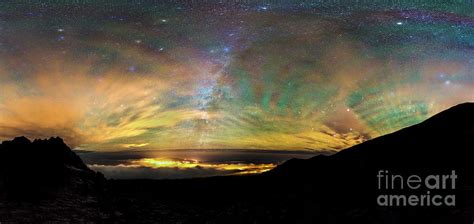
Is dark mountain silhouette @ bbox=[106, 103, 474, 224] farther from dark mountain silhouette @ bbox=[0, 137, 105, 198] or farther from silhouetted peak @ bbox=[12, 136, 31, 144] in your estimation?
silhouetted peak @ bbox=[12, 136, 31, 144]

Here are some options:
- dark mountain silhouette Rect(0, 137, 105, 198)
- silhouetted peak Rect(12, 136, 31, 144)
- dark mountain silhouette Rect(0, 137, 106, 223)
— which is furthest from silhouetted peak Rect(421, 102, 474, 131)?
silhouetted peak Rect(12, 136, 31, 144)

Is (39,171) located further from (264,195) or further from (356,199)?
(356,199)

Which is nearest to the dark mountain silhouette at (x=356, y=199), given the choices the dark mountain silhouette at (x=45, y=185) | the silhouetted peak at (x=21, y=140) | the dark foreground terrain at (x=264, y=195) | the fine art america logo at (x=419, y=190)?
the dark foreground terrain at (x=264, y=195)

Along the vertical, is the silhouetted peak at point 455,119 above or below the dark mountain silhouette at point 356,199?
above

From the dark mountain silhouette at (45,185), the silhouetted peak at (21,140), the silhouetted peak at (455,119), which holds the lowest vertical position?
the dark mountain silhouette at (45,185)

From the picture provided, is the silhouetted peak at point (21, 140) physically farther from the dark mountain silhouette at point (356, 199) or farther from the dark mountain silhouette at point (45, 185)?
the dark mountain silhouette at point (356, 199)

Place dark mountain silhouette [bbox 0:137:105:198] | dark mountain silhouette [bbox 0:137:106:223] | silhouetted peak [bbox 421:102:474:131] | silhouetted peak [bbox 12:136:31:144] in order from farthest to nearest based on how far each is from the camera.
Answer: silhouetted peak [bbox 12:136:31:144] < silhouetted peak [bbox 421:102:474:131] < dark mountain silhouette [bbox 0:137:105:198] < dark mountain silhouette [bbox 0:137:106:223]

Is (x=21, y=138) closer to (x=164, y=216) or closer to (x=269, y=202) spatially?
(x=164, y=216)
